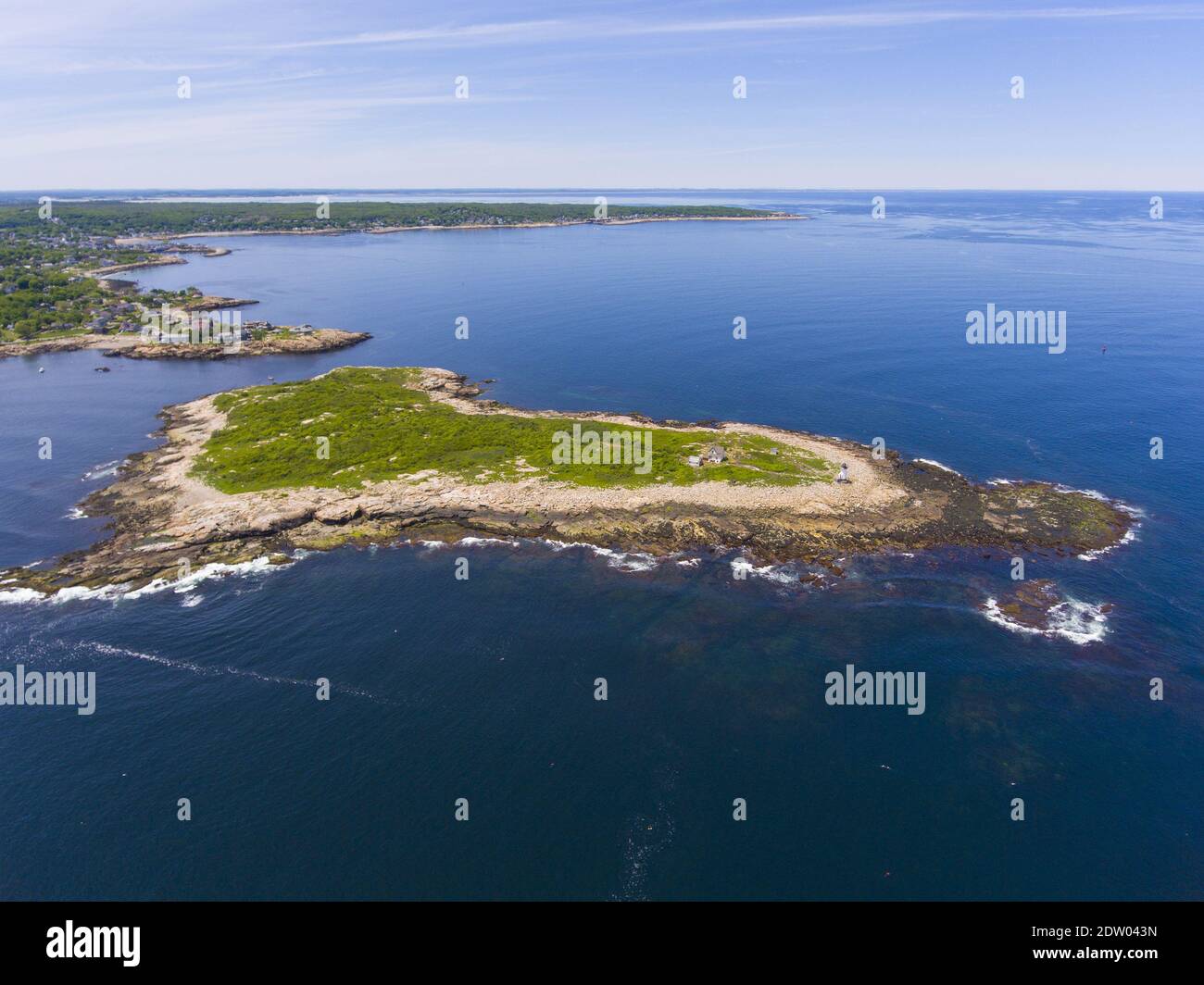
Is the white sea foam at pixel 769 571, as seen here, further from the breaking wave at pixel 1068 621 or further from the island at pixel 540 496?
the breaking wave at pixel 1068 621

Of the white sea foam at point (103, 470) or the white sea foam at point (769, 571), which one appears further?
the white sea foam at point (103, 470)

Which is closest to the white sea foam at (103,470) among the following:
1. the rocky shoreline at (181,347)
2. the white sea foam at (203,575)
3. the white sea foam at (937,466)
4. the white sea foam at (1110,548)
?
the white sea foam at (203,575)

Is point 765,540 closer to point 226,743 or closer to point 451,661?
point 451,661

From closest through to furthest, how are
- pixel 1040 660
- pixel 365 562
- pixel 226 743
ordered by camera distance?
pixel 226 743 < pixel 1040 660 < pixel 365 562

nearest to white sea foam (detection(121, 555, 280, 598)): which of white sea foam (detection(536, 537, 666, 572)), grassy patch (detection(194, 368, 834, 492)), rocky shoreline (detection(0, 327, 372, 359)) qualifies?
grassy patch (detection(194, 368, 834, 492))

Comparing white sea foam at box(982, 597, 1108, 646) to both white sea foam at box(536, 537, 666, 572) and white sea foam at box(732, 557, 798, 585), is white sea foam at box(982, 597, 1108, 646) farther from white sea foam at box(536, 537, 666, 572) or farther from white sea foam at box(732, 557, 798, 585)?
white sea foam at box(536, 537, 666, 572)

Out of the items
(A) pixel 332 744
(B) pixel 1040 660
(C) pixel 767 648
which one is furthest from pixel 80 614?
(B) pixel 1040 660
